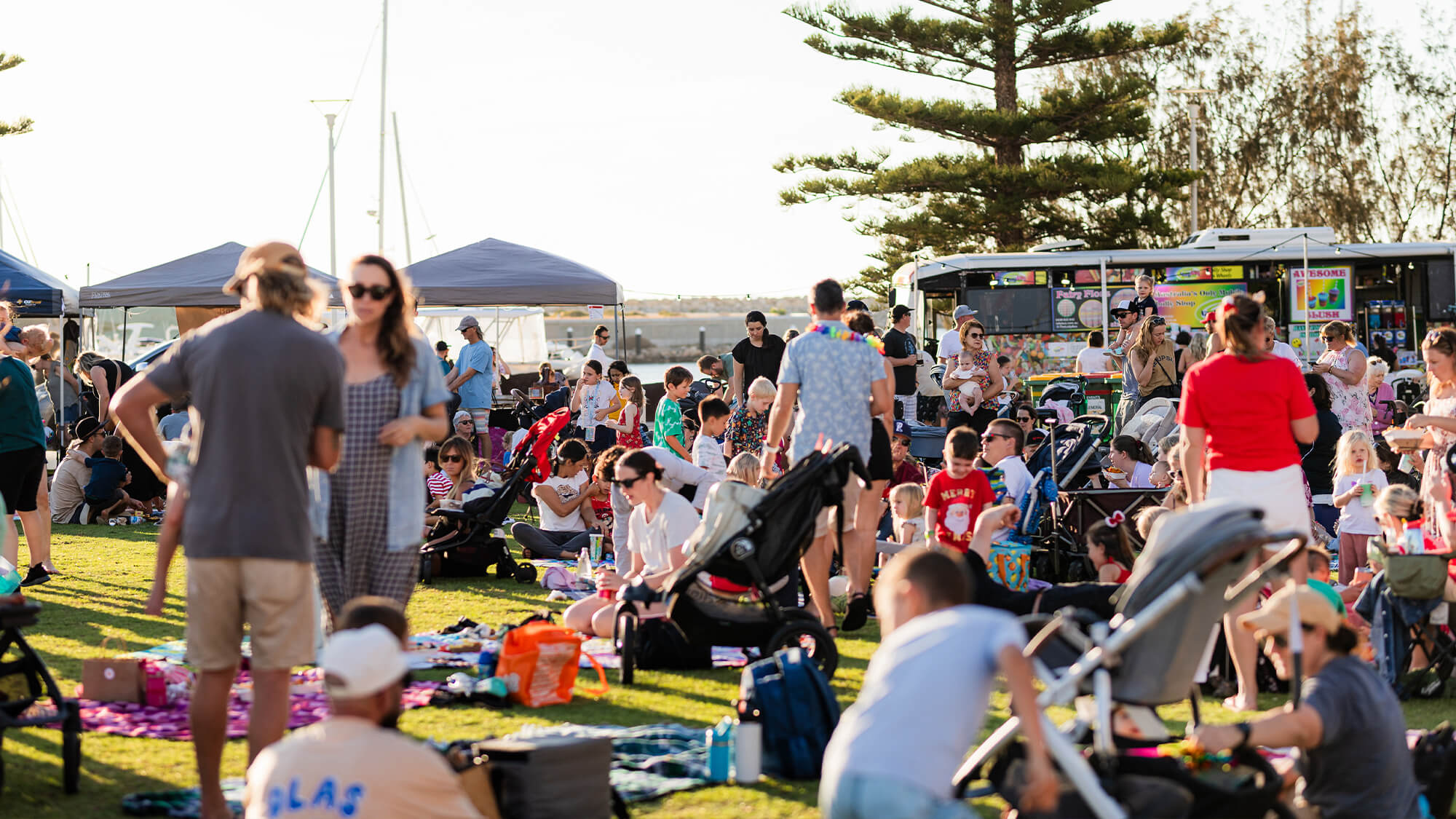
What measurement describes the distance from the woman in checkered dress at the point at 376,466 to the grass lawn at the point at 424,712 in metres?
1.10

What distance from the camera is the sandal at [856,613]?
7.84 m

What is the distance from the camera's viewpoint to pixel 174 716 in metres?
6.02

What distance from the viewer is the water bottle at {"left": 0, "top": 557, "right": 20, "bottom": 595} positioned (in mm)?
7066

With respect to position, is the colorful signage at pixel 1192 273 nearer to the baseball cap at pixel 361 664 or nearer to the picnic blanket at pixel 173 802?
the picnic blanket at pixel 173 802

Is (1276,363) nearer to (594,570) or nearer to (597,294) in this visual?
(594,570)

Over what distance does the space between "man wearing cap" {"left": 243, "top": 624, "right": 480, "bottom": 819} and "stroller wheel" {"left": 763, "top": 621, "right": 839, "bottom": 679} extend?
310 cm

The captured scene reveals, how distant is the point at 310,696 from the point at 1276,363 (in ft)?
14.5

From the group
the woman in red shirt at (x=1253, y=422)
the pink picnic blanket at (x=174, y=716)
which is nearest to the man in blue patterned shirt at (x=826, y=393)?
the woman in red shirt at (x=1253, y=422)

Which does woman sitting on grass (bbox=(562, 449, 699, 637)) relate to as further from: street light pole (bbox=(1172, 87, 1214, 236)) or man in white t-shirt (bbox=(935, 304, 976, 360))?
street light pole (bbox=(1172, 87, 1214, 236))

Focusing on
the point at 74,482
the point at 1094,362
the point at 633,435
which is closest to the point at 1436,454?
the point at 633,435

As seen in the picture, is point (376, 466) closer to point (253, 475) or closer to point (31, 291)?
→ point (253, 475)

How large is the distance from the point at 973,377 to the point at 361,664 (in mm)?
12434

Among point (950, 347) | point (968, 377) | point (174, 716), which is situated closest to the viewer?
point (174, 716)

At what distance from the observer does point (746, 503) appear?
645 centimetres
